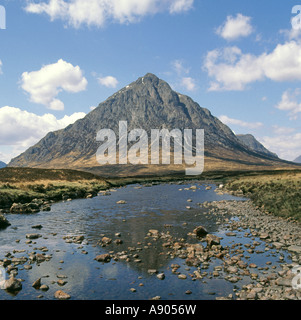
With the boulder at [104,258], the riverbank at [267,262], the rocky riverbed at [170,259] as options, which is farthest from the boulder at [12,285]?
the riverbank at [267,262]

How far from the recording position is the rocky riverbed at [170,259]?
50.3ft

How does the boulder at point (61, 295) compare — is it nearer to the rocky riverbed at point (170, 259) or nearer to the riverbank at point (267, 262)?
the rocky riverbed at point (170, 259)

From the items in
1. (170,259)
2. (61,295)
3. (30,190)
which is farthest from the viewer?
(30,190)

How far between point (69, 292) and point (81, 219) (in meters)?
21.0

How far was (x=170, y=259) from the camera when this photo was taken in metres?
20.2

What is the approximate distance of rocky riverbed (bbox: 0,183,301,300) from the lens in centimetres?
1534

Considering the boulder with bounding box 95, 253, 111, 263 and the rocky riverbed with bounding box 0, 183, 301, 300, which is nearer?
the rocky riverbed with bounding box 0, 183, 301, 300

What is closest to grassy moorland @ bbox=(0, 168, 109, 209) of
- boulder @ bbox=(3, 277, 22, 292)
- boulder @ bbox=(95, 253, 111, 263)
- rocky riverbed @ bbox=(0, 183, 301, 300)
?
rocky riverbed @ bbox=(0, 183, 301, 300)

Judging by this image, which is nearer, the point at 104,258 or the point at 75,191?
the point at 104,258

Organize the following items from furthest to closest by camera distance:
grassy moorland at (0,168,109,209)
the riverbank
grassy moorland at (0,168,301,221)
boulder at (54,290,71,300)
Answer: grassy moorland at (0,168,109,209), grassy moorland at (0,168,301,221), the riverbank, boulder at (54,290,71,300)

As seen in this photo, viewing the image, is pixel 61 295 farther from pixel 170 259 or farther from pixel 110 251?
pixel 170 259

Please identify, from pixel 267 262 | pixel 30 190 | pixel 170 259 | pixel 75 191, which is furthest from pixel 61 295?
pixel 75 191

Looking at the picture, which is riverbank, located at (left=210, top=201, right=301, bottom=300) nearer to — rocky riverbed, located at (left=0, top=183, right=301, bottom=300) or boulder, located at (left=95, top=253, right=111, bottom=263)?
rocky riverbed, located at (left=0, top=183, right=301, bottom=300)

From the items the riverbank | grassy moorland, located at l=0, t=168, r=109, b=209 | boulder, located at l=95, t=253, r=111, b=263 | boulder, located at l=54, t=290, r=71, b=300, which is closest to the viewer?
boulder, located at l=54, t=290, r=71, b=300
